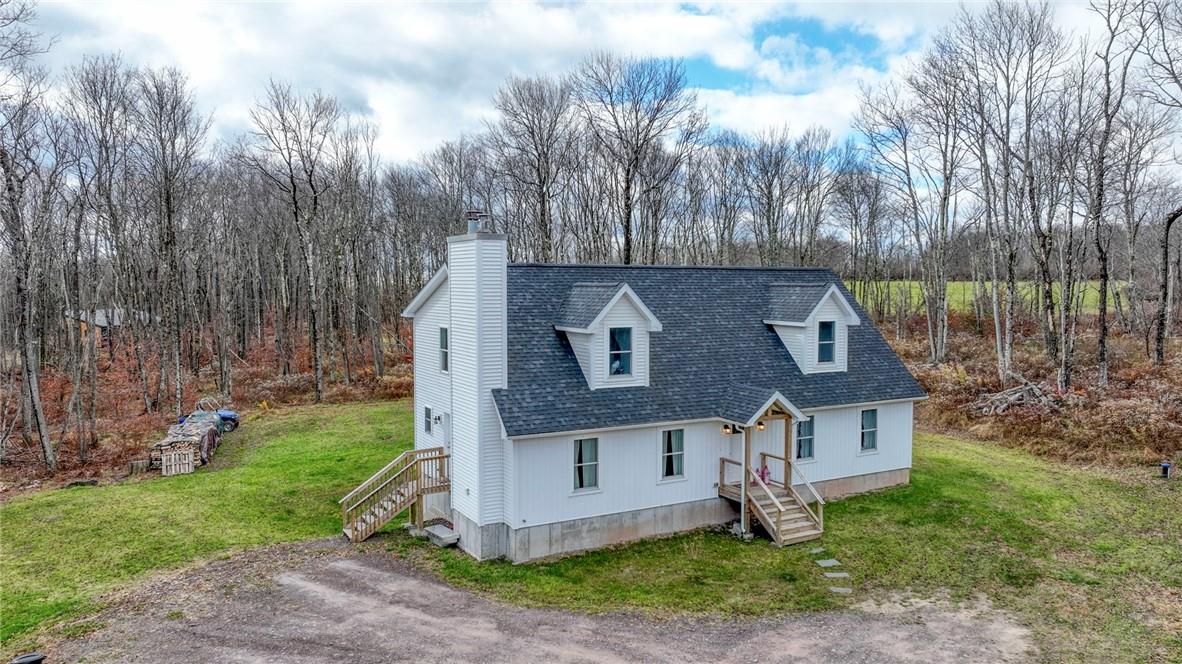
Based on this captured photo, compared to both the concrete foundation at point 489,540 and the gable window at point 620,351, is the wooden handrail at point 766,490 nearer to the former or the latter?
the gable window at point 620,351

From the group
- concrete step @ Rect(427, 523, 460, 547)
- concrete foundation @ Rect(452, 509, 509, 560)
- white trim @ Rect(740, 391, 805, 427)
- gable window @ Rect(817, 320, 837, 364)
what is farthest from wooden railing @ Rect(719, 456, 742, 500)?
concrete step @ Rect(427, 523, 460, 547)

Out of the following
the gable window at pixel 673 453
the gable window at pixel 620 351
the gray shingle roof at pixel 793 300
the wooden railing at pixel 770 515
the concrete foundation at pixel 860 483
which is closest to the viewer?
the wooden railing at pixel 770 515

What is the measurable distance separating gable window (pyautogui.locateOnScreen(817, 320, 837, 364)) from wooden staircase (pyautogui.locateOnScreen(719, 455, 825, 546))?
3.80 metres

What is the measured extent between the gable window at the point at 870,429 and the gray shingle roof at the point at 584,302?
333 inches

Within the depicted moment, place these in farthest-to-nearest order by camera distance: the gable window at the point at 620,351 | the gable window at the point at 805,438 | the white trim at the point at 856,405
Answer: the gable window at the point at 805,438, the white trim at the point at 856,405, the gable window at the point at 620,351

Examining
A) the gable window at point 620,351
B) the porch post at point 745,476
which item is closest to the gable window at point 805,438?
the porch post at point 745,476

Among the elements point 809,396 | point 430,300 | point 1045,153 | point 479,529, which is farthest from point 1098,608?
point 1045,153

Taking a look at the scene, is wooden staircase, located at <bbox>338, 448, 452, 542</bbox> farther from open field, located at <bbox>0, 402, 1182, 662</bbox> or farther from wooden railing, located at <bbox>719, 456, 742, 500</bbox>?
wooden railing, located at <bbox>719, 456, 742, 500</bbox>

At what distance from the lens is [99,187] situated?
2872cm

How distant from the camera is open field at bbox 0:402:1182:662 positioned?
39.1 ft

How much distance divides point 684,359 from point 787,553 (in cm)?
519

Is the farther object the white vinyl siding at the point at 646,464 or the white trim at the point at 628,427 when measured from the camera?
the white vinyl siding at the point at 646,464

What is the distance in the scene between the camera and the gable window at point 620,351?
1559 centimetres

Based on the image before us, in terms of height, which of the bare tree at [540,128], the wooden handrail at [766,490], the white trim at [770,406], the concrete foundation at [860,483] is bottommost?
the concrete foundation at [860,483]
